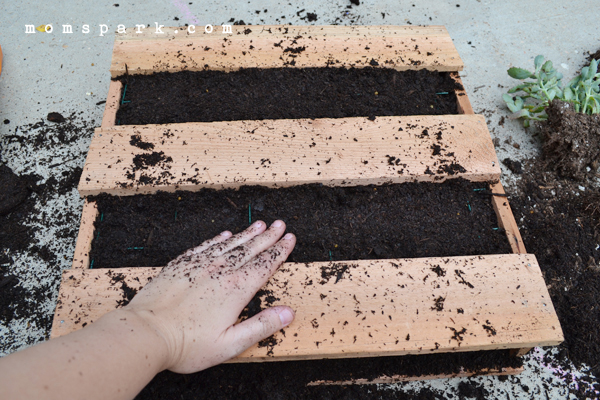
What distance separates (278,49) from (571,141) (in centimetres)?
170

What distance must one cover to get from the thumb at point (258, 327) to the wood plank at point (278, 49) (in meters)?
1.27

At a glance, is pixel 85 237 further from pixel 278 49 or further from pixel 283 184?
pixel 278 49

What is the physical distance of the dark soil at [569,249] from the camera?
1734mm

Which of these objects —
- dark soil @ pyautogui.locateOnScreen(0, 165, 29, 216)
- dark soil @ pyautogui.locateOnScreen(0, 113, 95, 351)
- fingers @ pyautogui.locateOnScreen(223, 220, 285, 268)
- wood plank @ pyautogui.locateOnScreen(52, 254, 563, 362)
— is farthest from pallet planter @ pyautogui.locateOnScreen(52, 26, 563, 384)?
dark soil @ pyautogui.locateOnScreen(0, 165, 29, 216)

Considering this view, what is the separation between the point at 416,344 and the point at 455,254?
0.46 metres

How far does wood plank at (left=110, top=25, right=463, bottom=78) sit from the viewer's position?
1.94 metres

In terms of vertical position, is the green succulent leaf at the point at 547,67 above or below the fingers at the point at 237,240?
above

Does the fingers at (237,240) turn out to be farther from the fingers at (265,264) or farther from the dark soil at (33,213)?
the dark soil at (33,213)

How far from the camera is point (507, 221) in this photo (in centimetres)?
162

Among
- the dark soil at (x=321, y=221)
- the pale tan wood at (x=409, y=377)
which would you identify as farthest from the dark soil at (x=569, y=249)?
the dark soil at (x=321, y=221)

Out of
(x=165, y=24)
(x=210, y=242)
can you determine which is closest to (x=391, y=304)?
(x=210, y=242)

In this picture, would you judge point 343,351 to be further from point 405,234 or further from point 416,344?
point 405,234

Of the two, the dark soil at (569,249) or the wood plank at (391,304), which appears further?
the dark soil at (569,249)

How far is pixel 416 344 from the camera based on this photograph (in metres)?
1.30
